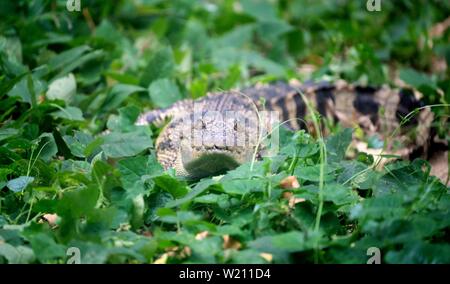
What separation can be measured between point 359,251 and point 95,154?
1.84 metres

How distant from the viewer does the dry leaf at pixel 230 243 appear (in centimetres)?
325

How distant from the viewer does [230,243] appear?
128 inches

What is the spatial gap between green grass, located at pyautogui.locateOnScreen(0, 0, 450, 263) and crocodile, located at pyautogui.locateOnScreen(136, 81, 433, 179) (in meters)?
0.17

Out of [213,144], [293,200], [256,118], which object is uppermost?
[213,144]

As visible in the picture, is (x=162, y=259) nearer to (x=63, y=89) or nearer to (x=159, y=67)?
(x=63, y=89)

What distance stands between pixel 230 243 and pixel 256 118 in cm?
183

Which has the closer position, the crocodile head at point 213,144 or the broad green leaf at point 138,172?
the broad green leaf at point 138,172

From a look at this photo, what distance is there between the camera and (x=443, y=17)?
7.25m

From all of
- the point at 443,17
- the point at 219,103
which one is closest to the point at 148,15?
the point at 219,103

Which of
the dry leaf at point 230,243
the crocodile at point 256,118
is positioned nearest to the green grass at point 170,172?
the dry leaf at point 230,243

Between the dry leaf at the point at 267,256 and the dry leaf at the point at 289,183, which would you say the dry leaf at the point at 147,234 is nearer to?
the dry leaf at the point at 267,256

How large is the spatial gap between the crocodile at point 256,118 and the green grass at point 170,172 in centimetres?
17

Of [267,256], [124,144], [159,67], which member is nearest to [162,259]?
[267,256]
